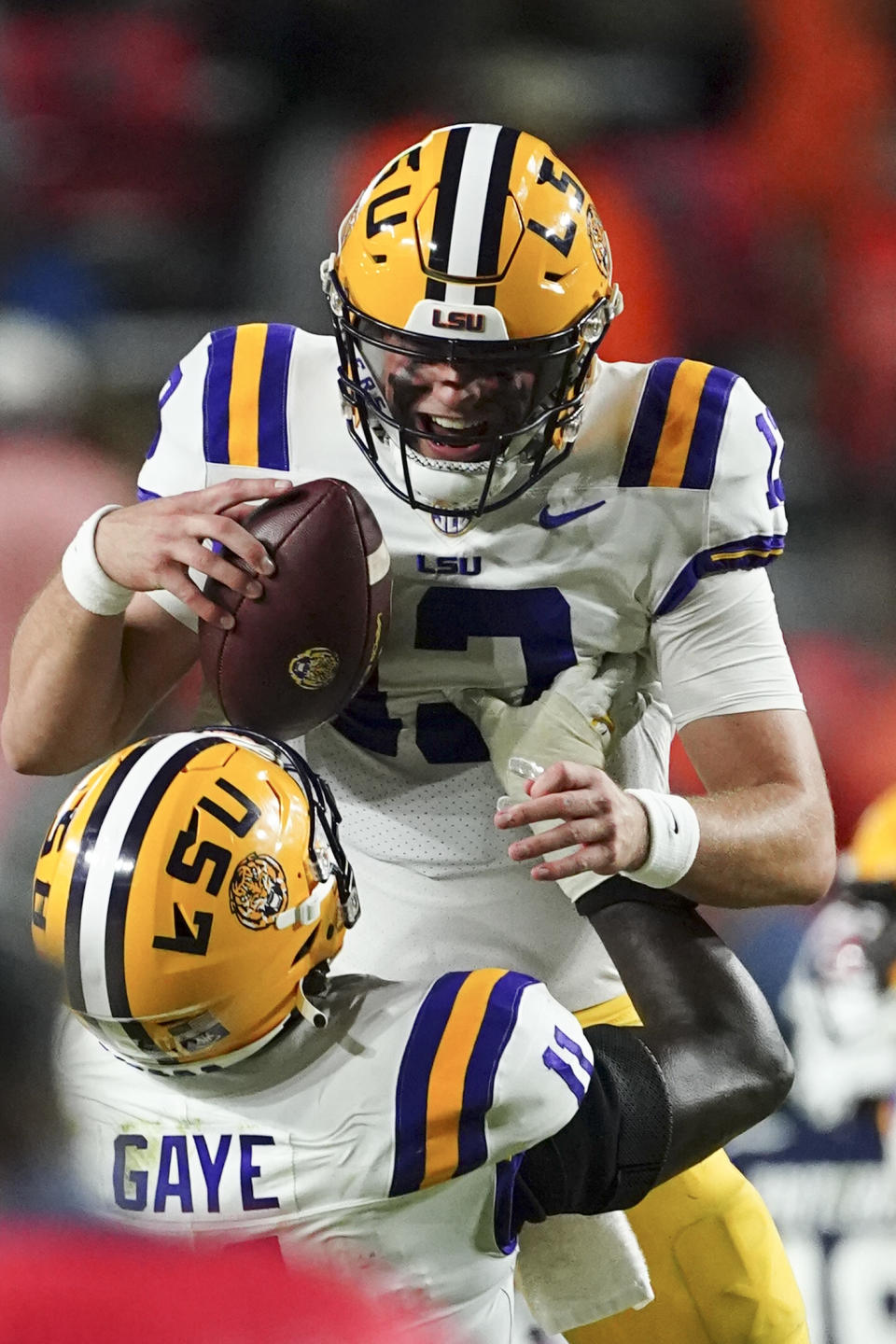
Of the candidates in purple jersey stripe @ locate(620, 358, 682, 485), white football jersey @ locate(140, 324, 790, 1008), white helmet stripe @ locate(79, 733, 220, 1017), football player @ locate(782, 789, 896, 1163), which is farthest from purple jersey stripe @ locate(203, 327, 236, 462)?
football player @ locate(782, 789, 896, 1163)

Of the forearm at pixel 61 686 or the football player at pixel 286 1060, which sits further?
the forearm at pixel 61 686

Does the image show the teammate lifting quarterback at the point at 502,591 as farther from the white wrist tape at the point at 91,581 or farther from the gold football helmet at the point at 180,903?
the gold football helmet at the point at 180,903

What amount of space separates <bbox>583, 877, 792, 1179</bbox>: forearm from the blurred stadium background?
1294 millimetres

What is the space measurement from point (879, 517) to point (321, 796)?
2.03m

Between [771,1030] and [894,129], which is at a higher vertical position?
[894,129]

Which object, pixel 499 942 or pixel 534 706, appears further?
pixel 499 942

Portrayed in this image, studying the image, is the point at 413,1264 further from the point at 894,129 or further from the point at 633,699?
the point at 894,129

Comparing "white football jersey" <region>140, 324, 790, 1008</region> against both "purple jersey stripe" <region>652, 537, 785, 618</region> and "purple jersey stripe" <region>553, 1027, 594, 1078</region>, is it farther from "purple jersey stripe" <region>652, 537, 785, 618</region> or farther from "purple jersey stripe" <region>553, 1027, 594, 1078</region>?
"purple jersey stripe" <region>553, 1027, 594, 1078</region>

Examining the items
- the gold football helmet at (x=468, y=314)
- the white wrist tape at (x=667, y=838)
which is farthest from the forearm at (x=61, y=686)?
the white wrist tape at (x=667, y=838)

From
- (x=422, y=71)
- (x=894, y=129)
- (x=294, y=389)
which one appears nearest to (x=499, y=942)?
(x=294, y=389)

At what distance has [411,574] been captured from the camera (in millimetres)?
1715

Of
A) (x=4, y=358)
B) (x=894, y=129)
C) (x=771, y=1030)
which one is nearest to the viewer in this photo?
(x=771, y=1030)

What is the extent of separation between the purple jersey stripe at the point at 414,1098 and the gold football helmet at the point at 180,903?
0.32ft

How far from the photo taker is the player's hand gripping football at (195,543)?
4.81 ft
